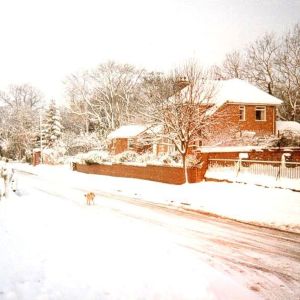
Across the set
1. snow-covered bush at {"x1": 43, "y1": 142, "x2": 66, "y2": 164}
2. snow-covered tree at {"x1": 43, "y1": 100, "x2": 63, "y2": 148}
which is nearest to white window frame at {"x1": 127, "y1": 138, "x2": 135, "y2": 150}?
snow-covered bush at {"x1": 43, "y1": 142, "x2": 66, "y2": 164}

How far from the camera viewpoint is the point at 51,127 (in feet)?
171

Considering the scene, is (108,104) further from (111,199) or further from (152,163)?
(111,199)

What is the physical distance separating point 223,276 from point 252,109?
2564 centimetres

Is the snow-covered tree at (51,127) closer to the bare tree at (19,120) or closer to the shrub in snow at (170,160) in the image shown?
the bare tree at (19,120)

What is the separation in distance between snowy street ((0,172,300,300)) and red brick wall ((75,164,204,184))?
824 cm

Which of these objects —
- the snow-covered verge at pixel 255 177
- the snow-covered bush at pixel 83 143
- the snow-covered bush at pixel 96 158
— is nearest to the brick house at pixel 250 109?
the snow-covered bush at pixel 96 158

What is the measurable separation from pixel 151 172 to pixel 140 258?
53.6 ft

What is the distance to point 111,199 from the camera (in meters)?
16.5

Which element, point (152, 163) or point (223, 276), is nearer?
point (223, 276)

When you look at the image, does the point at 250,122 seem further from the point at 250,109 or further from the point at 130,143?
Answer: the point at 130,143

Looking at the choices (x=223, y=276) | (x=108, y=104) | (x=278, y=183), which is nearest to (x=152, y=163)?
(x=278, y=183)

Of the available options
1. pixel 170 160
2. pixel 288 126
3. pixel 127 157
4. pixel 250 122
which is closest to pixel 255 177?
pixel 170 160

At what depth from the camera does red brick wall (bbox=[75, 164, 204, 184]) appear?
20.3 m

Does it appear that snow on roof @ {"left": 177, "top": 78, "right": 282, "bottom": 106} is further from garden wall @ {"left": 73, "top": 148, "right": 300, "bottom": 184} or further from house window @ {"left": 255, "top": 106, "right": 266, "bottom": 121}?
garden wall @ {"left": 73, "top": 148, "right": 300, "bottom": 184}
